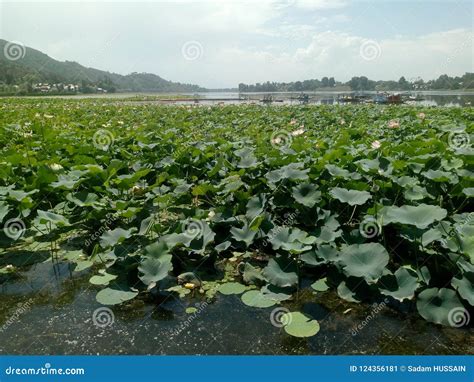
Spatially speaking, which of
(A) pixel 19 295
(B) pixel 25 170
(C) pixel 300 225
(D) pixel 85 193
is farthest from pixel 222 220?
(B) pixel 25 170

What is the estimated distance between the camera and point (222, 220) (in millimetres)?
3053

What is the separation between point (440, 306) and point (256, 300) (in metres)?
1.05

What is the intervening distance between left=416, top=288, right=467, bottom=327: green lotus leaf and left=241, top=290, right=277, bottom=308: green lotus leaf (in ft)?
2.79

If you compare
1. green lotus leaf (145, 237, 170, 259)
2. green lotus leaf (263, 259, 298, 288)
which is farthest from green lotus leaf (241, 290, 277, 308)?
green lotus leaf (145, 237, 170, 259)

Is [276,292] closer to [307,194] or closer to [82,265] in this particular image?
[307,194]

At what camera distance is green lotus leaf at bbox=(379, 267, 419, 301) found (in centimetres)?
214

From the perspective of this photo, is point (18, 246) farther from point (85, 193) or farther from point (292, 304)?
point (292, 304)

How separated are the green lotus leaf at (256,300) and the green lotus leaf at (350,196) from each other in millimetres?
999

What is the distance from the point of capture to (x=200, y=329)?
221cm

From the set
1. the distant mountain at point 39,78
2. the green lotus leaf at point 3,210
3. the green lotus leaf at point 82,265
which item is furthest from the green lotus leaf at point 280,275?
the distant mountain at point 39,78

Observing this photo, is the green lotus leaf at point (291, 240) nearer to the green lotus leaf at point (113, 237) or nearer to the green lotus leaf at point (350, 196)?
the green lotus leaf at point (350, 196)

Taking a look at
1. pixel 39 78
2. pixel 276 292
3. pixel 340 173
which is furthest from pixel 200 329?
pixel 39 78

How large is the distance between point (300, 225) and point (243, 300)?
113cm

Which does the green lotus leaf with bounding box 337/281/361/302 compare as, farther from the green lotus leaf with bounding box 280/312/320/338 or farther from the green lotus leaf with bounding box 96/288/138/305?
the green lotus leaf with bounding box 96/288/138/305
